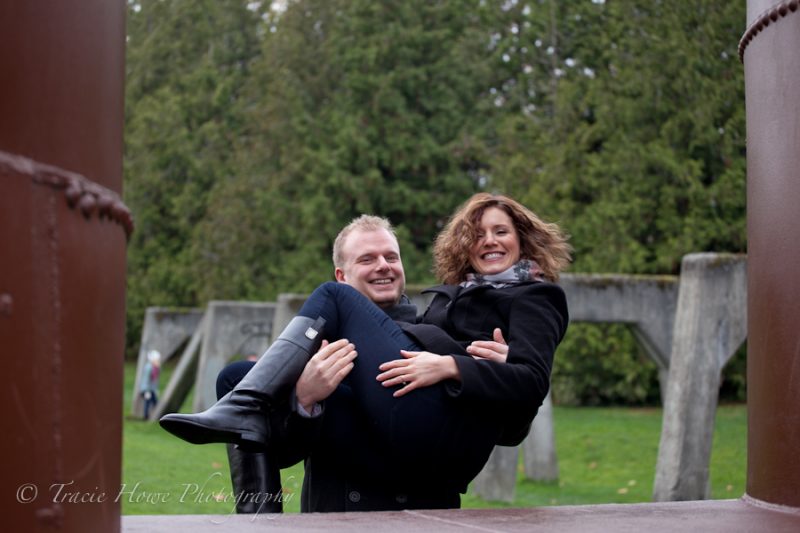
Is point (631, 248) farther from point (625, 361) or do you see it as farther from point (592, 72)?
point (592, 72)

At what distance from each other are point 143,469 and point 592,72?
2062cm

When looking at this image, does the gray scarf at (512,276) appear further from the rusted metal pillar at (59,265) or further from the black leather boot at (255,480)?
the rusted metal pillar at (59,265)

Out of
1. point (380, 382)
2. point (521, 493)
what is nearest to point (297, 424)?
point (380, 382)

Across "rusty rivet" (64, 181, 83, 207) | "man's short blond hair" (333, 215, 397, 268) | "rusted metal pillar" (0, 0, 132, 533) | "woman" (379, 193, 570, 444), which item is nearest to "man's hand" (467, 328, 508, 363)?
"woman" (379, 193, 570, 444)

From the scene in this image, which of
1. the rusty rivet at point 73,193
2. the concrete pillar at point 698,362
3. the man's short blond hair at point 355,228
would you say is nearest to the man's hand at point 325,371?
the man's short blond hair at point 355,228

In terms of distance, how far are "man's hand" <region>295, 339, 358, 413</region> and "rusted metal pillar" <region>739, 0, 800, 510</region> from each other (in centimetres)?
141

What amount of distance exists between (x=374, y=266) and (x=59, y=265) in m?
2.13

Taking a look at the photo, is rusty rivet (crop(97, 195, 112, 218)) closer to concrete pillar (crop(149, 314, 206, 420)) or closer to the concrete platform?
the concrete platform

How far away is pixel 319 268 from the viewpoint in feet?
109

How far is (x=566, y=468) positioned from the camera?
52.0 ft

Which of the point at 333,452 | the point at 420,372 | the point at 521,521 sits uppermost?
the point at 420,372

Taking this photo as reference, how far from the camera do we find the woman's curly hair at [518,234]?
14.8 feet

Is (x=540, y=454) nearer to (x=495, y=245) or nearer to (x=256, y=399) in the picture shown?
(x=495, y=245)

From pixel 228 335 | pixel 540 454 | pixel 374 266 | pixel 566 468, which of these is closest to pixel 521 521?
pixel 374 266
